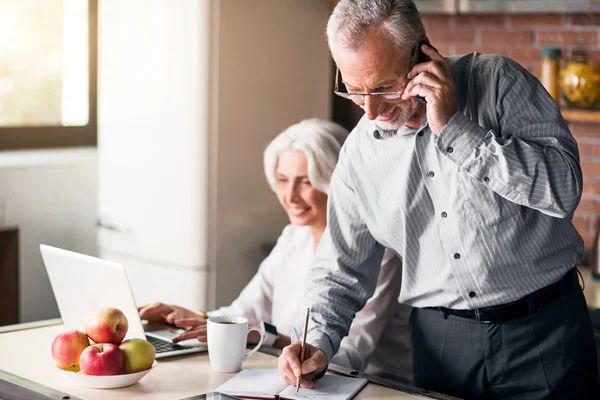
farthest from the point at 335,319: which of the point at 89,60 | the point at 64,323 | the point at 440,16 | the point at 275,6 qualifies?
the point at 89,60

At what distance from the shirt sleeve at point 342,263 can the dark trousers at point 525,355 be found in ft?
0.63

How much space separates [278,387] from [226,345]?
17cm

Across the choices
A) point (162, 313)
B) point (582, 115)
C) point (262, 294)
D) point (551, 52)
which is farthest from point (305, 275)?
point (551, 52)

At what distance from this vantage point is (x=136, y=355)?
5.95 ft

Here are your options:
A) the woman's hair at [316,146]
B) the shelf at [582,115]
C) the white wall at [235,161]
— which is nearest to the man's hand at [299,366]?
the woman's hair at [316,146]

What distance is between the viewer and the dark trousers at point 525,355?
6.29 feet

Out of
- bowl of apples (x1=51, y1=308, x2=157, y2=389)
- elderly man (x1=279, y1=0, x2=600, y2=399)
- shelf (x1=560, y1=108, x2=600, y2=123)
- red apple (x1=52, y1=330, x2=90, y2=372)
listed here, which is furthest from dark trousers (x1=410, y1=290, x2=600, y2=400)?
shelf (x1=560, y1=108, x2=600, y2=123)

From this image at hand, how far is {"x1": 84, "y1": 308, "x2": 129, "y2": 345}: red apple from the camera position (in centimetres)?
182

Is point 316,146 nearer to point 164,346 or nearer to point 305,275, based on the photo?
point 305,275

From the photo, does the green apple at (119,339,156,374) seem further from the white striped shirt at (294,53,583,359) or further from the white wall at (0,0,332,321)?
the white wall at (0,0,332,321)

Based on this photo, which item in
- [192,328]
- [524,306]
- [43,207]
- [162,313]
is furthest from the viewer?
[43,207]

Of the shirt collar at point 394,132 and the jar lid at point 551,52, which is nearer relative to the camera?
the shirt collar at point 394,132

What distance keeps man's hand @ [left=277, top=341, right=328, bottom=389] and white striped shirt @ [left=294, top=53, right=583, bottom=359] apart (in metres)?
0.07

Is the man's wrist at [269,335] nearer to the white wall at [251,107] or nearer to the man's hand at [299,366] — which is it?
the man's hand at [299,366]
